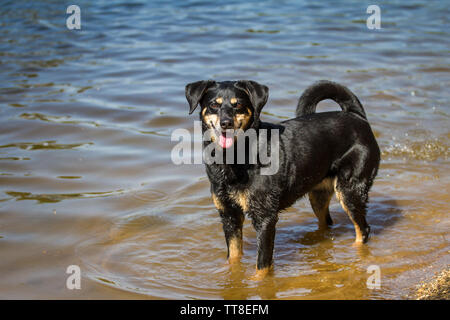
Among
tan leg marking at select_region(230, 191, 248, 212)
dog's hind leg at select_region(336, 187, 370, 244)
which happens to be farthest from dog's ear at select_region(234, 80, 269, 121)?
dog's hind leg at select_region(336, 187, 370, 244)

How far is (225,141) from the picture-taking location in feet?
14.0

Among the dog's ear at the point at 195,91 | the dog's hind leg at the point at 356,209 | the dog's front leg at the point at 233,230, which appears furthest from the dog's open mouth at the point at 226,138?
the dog's hind leg at the point at 356,209

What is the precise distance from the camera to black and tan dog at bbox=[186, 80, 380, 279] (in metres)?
4.33

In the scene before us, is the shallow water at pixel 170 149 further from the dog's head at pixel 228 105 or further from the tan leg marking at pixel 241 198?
the dog's head at pixel 228 105

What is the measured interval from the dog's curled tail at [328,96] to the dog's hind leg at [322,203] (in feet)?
2.53

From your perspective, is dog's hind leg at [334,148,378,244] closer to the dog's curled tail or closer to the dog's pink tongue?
the dog's curled tail

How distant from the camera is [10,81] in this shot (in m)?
9.95

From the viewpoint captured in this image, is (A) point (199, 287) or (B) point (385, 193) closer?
(A) point (199, 287)

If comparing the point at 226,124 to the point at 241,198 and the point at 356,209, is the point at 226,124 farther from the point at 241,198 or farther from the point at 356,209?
the point at 356,209

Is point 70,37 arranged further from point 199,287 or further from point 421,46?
point 199,287

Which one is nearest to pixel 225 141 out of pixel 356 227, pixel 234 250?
pixel 234 250

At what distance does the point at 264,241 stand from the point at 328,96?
1.58m
